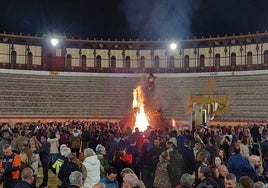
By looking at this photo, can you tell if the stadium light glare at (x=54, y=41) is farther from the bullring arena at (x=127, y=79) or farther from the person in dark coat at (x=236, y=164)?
the person in dark coat at (x=236, y=164)

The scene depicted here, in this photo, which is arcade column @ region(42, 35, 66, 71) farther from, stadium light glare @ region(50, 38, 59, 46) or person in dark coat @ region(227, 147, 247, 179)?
person in dark coat @ region(227, 147, 247, 179)

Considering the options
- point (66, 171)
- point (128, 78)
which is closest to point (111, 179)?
point (66, 171)

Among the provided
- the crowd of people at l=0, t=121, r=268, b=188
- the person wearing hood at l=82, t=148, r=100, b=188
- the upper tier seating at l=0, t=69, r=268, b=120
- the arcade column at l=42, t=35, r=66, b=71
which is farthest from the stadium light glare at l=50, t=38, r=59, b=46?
the person wearing hood at l=82, t=148, r=100, b=188

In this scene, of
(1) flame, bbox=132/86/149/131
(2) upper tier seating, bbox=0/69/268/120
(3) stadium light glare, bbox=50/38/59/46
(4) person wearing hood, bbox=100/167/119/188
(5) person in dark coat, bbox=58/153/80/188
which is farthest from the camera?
(3) stadium light glare, bbox=50/38/59/46

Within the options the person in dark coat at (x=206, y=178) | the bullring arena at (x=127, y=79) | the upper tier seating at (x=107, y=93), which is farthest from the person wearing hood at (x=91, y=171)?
the upper tier seating at (x=107, y=93)

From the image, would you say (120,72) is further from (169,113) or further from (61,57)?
(169,113)

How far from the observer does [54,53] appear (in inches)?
2231

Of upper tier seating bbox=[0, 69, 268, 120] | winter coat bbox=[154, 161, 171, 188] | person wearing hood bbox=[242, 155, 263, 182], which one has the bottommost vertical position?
winter coat bbox=[154, 161, 171, 188]

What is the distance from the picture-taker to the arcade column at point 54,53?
55375mm

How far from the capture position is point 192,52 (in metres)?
58.0

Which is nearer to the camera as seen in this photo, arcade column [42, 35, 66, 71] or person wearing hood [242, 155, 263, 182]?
person wearing hood [242, 155, 263, 182]

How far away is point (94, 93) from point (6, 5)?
2020 cm

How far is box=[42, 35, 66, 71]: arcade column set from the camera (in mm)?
55375

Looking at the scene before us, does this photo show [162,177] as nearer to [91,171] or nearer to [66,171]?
[91,171]
